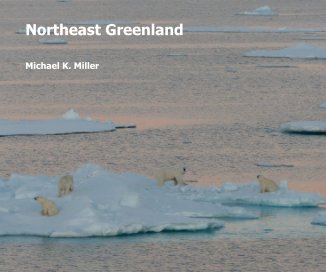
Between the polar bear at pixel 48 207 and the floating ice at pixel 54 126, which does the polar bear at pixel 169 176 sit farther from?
the floating ice at pixel 54 126

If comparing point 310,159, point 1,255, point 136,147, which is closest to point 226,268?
point 1,255

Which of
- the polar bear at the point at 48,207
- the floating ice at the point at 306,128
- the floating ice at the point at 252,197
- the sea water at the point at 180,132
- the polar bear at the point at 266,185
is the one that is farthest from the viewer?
the floating ice at the point at 306,128

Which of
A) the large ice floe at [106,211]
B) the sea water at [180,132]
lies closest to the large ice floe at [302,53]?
the sea water at [180,132]

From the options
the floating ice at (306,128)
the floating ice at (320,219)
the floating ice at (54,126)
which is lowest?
the floating ice at (320,219)

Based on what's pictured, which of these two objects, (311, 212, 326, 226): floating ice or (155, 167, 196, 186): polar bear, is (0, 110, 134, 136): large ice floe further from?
(311, 212, 326, 226): floating ice

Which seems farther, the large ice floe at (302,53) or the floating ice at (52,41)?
the floating ice at (52,41)

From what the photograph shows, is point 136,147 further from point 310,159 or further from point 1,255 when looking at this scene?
point 1,255
